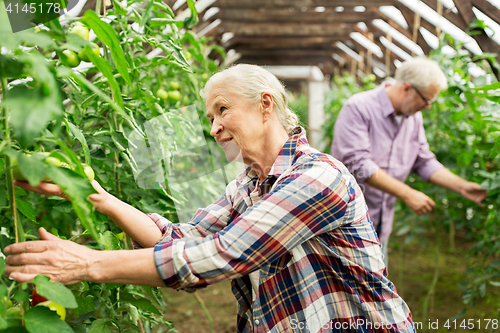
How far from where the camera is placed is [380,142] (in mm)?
2043

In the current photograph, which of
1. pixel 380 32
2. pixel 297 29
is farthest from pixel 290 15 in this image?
pixel 380 32

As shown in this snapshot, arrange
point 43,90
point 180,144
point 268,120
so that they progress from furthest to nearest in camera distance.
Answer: point 180,144 < point 268,120 < point 43,90

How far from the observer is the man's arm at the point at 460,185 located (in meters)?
1.85

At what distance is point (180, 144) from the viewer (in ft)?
4.37

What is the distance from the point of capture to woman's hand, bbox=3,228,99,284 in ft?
1.95

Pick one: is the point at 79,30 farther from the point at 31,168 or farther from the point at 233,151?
the point at 233,151

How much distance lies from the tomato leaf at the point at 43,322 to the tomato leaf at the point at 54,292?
4 cm

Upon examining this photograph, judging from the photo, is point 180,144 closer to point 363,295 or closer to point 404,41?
point 363,295

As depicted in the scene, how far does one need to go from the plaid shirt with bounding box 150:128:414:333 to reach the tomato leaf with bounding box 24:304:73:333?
0.20 meters

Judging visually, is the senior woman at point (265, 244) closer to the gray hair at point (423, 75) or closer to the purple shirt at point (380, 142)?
the purple shirt at point (380, 142)

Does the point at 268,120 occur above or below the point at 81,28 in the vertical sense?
below

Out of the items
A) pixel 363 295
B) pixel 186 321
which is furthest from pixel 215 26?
pixel 363 295


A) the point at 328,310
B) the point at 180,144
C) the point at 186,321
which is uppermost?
the point at 180,144

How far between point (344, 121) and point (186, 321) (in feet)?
5.65
